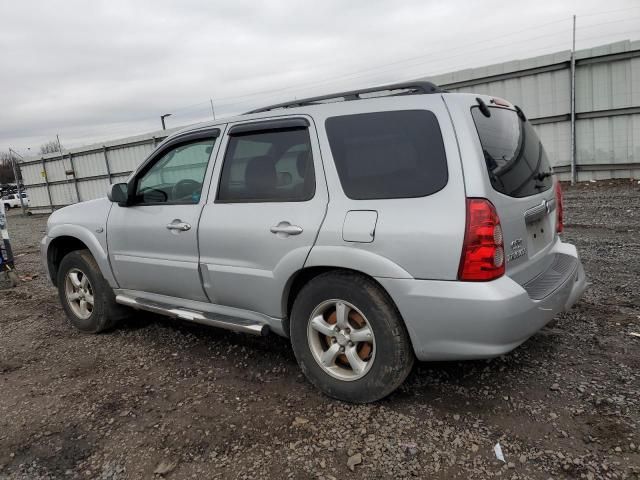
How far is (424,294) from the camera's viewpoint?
A: 255cm

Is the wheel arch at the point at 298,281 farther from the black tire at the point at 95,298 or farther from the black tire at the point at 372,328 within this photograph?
the black tire at the point at 95,298

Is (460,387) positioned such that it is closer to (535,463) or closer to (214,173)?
(535,463)

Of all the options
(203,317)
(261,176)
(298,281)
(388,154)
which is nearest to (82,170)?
(203,317)

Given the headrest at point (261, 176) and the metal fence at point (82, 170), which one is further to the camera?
the metal fence at point (82, 170)

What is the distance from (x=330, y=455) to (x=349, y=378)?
1.66 ft

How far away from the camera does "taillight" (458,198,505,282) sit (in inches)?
96.5

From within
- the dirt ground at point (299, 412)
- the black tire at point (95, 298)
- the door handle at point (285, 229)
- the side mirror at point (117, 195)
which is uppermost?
the side mirror at point (117, 195)

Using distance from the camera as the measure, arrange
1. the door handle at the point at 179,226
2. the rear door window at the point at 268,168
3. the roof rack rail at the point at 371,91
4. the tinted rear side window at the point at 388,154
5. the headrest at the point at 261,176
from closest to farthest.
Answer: the tinted rear side window at the point at 388,154 → the roof rack rail at the point at 371,91 → the rear door window at the point at 268,168 → the headrest at the point at 261,176 → the door handle at the point at 179,226

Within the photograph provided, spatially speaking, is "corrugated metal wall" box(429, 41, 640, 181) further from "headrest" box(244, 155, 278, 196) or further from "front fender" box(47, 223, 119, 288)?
"front fender" box(47, 223, 119, 288)

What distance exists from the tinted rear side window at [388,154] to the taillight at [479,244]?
0.23 metres

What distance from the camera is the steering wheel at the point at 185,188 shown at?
367 cm

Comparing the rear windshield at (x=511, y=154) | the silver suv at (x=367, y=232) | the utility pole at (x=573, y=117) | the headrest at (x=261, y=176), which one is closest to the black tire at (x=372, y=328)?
the silver suv at (x=367, y=232)

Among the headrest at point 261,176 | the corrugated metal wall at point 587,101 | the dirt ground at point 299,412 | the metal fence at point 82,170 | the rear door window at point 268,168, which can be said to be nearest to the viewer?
the dirt ground at point 299,412

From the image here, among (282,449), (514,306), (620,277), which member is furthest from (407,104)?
(620,277)
